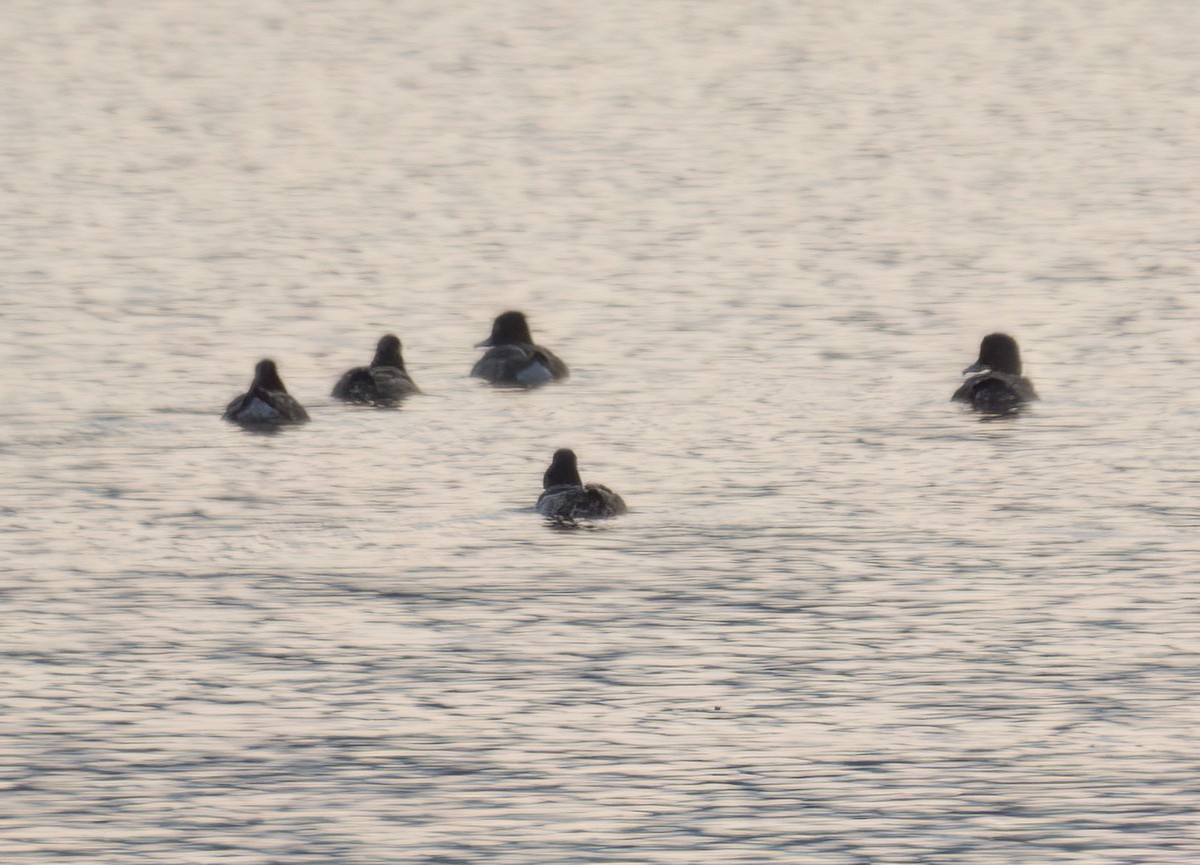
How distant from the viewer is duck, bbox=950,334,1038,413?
32531 millimetres

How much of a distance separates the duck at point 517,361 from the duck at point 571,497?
628cm

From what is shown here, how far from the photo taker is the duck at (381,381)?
3266cm

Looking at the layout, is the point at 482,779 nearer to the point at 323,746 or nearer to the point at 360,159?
the point at 323,746

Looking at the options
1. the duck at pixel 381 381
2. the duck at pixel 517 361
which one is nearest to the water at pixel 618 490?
the duck at pixel 381 381

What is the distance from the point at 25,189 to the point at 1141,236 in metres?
18.9

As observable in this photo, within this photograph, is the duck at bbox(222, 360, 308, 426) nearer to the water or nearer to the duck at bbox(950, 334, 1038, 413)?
the water

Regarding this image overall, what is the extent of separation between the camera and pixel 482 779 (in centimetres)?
2003

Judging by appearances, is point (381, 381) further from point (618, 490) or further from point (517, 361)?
point (618, 490)

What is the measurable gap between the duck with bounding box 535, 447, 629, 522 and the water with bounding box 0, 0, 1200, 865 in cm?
32

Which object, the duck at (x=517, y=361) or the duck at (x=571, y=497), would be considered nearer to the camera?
the duck at (x=571, y=497)

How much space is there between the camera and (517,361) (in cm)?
3388

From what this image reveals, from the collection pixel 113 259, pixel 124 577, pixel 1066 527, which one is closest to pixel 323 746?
pixel 124 577

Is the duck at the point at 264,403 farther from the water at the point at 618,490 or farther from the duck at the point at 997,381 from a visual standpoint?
the duck at the point at 997,381

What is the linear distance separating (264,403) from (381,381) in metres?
1.91
